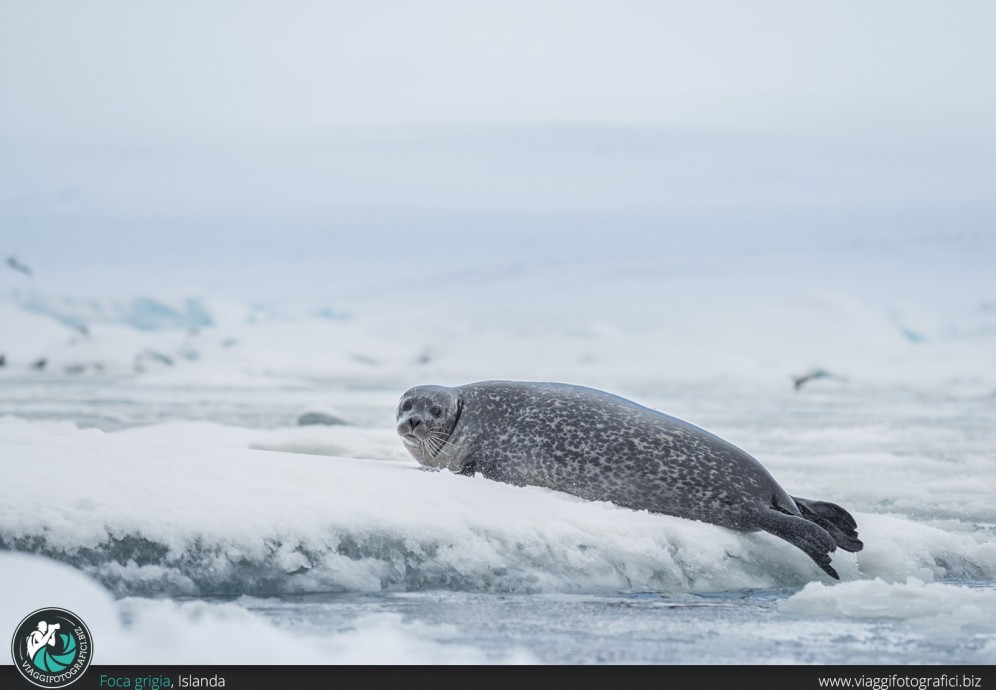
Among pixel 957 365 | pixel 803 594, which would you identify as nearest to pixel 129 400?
pixel 803 594

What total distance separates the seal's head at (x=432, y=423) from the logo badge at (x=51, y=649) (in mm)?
2690

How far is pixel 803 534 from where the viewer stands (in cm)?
479

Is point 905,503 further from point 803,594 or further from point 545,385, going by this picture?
point 803,594

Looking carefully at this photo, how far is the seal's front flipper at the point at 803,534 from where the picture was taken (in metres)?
4.71

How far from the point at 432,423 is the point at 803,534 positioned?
2019 millimetres

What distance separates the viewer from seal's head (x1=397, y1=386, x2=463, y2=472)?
5.91 metres

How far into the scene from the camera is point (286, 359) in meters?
37.9

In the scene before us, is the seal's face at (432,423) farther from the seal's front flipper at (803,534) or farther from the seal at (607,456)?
the seal's front flipper at (803,534)
